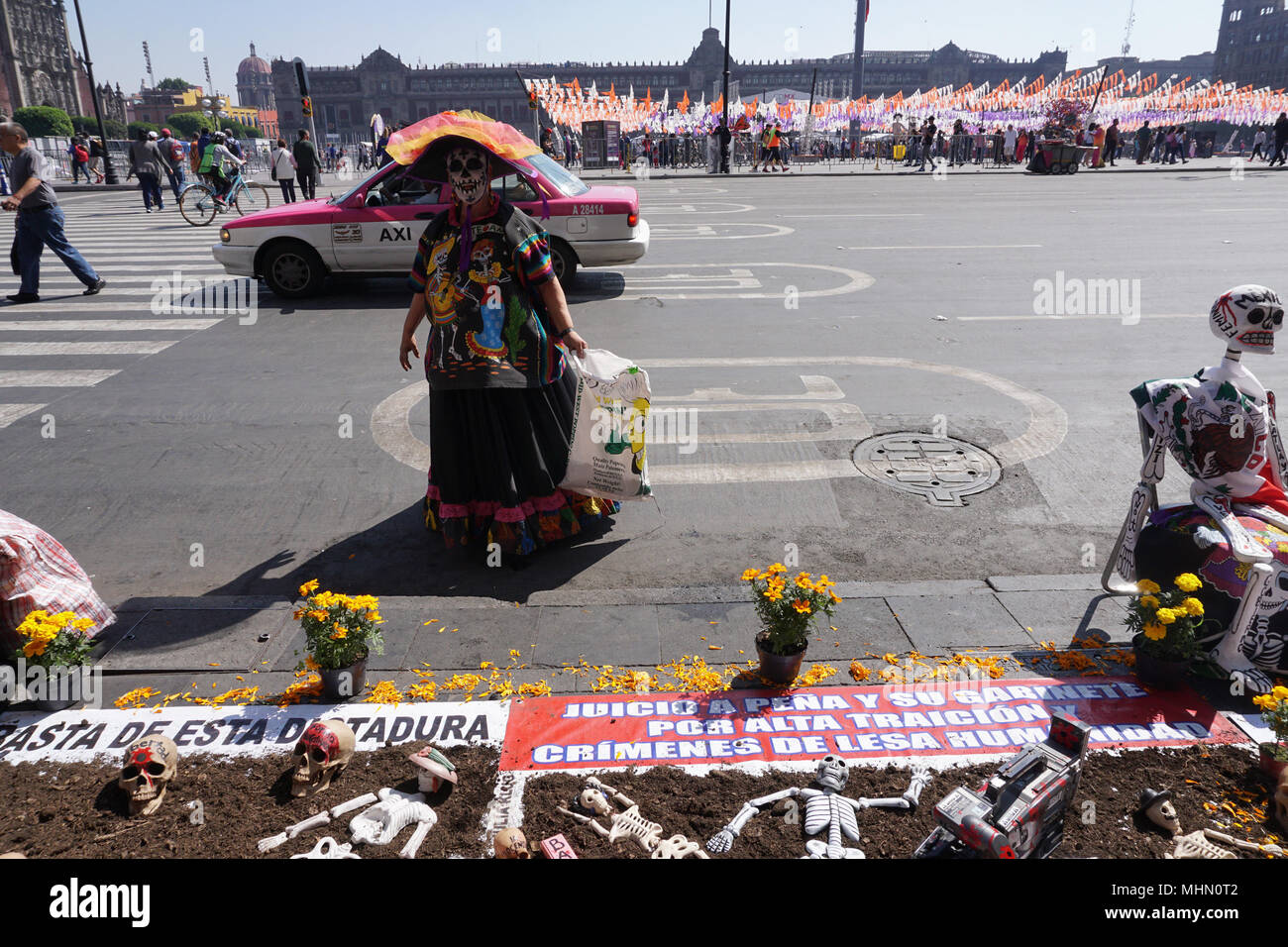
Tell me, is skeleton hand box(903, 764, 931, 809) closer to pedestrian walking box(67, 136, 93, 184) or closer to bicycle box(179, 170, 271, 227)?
bicycle box(179, 170, 271, 227)

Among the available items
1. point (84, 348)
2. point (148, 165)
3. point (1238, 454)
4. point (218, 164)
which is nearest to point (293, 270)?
point (84, 348)

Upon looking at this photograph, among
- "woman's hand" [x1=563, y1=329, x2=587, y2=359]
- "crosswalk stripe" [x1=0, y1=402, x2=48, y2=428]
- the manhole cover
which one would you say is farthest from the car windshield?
"woman's hand" [x1=563, y1=329, x2=587, y2=359]

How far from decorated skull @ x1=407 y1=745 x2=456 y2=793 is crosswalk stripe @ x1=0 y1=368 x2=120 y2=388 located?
7022 mm

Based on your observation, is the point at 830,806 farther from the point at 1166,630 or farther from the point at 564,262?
the point at 564,262

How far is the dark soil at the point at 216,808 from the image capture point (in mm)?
2660

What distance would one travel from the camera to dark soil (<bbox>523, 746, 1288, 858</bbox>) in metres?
2.65

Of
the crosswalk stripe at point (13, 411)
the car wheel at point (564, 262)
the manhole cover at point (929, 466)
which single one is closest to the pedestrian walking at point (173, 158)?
the car wheel at point (564, 262)

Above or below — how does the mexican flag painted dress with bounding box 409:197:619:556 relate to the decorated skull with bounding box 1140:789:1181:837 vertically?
above

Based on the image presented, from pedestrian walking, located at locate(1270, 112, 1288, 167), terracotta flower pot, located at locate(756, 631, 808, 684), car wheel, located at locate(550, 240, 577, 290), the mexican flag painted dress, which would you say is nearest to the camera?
terracotta flower pot, located at locate(756, 631, 808, 684)

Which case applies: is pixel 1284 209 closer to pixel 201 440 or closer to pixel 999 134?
pixel 999 134

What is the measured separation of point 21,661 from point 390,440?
3.28m

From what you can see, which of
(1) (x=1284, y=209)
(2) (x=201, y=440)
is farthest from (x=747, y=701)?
(1) (x=1284, y=209)
